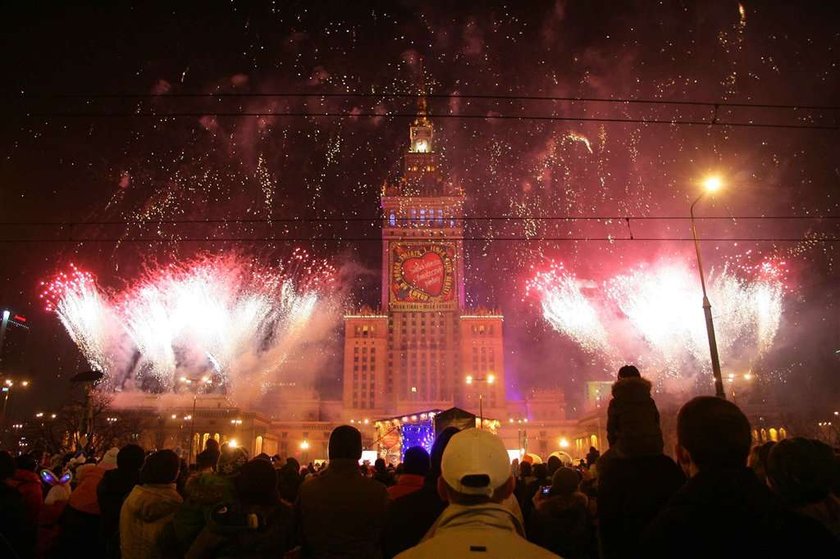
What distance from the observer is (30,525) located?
537cm

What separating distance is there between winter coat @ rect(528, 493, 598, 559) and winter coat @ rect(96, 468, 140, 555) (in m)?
4.20

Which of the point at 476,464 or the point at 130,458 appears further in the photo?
the point at 130,458

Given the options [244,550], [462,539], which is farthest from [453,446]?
[244,550]

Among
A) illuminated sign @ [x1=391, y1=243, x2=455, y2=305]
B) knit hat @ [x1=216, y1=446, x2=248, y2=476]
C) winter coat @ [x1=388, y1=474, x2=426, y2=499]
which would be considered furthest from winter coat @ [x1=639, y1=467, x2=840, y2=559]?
illuminated sign @ [x1=391, y1=243, x2=455, y2=305]

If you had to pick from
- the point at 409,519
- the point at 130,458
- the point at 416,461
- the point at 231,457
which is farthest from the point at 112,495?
the point at 409,519

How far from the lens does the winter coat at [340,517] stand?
4191 mm

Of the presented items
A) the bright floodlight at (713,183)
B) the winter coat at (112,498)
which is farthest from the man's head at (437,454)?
the bright floodlight at (713,183)

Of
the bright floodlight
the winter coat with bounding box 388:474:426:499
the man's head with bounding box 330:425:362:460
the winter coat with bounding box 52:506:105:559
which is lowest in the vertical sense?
the winter coat with bounding box 52:506:105:559

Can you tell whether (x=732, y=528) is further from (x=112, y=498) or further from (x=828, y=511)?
(x=112, y=498)

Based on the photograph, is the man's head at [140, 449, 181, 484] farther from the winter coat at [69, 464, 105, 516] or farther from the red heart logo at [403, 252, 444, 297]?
the red heart logo at [403, 252, 444, 297]

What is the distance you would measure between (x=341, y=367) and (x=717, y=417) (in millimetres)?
98602

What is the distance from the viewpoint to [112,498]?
5887 mm

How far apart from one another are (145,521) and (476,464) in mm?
3920

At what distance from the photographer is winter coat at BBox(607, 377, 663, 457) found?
3766 millimetres
